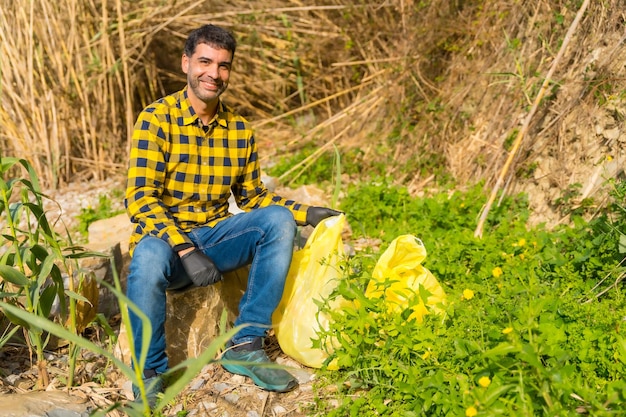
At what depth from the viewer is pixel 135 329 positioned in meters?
2.39

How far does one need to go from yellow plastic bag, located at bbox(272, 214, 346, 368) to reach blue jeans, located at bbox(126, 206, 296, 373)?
0.34ft

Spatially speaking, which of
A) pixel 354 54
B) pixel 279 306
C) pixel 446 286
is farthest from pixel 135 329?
pixel 354 54

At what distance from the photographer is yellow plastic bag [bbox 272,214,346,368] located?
8.47 feet

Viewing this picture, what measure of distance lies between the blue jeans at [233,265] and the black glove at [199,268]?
0.06 metres

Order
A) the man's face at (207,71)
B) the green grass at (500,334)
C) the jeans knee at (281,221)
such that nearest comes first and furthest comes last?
the green grass at (500,334) → the jeans knee at (281,221) → the man's face at (207,71)

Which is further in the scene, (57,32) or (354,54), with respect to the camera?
(354,54)

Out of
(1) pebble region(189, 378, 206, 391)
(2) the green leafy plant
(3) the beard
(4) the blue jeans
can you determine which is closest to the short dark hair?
(3) the beard

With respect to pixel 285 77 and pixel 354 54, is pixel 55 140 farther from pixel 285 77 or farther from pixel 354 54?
pixel 354 54

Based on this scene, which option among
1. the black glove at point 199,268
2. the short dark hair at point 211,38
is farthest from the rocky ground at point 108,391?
the short dark hair at point 211,38

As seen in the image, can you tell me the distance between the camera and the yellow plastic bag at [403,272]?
2574 mm

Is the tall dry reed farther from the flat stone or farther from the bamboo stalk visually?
the flat stone

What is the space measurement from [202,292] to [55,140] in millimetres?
3016

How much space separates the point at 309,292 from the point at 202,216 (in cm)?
59

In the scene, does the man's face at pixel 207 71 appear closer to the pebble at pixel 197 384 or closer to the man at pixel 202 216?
the man at pixel 202 216
